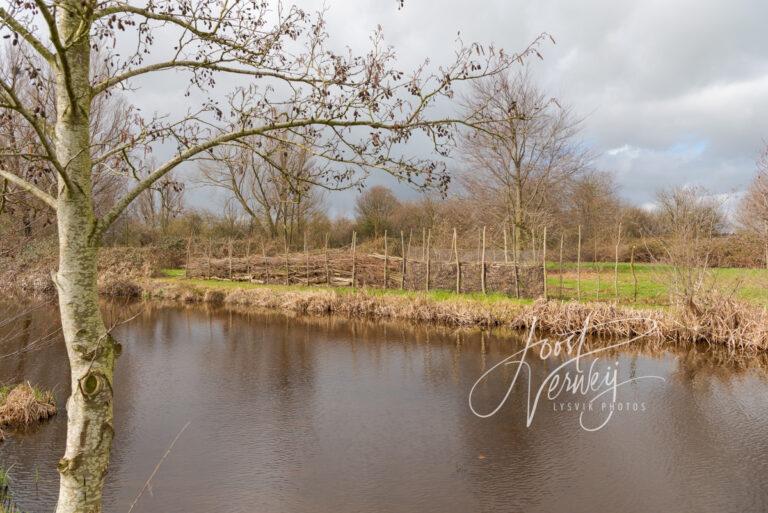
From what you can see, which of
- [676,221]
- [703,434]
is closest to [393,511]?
[703,434]

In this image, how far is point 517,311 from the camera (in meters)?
15.0

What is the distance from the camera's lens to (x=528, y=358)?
1149 centimetres

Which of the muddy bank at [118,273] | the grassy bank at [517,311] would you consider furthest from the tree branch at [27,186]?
the grassy bank at [517,311]

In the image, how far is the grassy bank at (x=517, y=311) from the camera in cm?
1237

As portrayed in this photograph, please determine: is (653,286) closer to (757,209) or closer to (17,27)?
(757,209)

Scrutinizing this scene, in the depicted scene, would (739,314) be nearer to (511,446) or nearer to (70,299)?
(511,446)

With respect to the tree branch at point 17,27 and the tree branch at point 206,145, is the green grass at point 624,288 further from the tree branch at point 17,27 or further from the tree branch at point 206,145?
the tree branch at point 17,27

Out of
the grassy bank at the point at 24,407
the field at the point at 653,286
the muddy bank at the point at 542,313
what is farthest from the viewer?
the field at the point at 653,286

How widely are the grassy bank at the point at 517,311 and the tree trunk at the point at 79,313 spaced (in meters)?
10.5

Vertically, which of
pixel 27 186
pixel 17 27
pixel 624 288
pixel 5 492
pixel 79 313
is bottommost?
pixel 5 492

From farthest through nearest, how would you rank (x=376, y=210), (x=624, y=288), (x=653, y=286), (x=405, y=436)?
(x=376, y=210)
(x=653, y=286)
(x=624, y=288)
(x=405, y=436)

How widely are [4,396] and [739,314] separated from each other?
14.7m

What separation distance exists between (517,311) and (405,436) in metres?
8.39

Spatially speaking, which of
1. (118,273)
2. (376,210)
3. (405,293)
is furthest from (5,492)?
(376,210)
